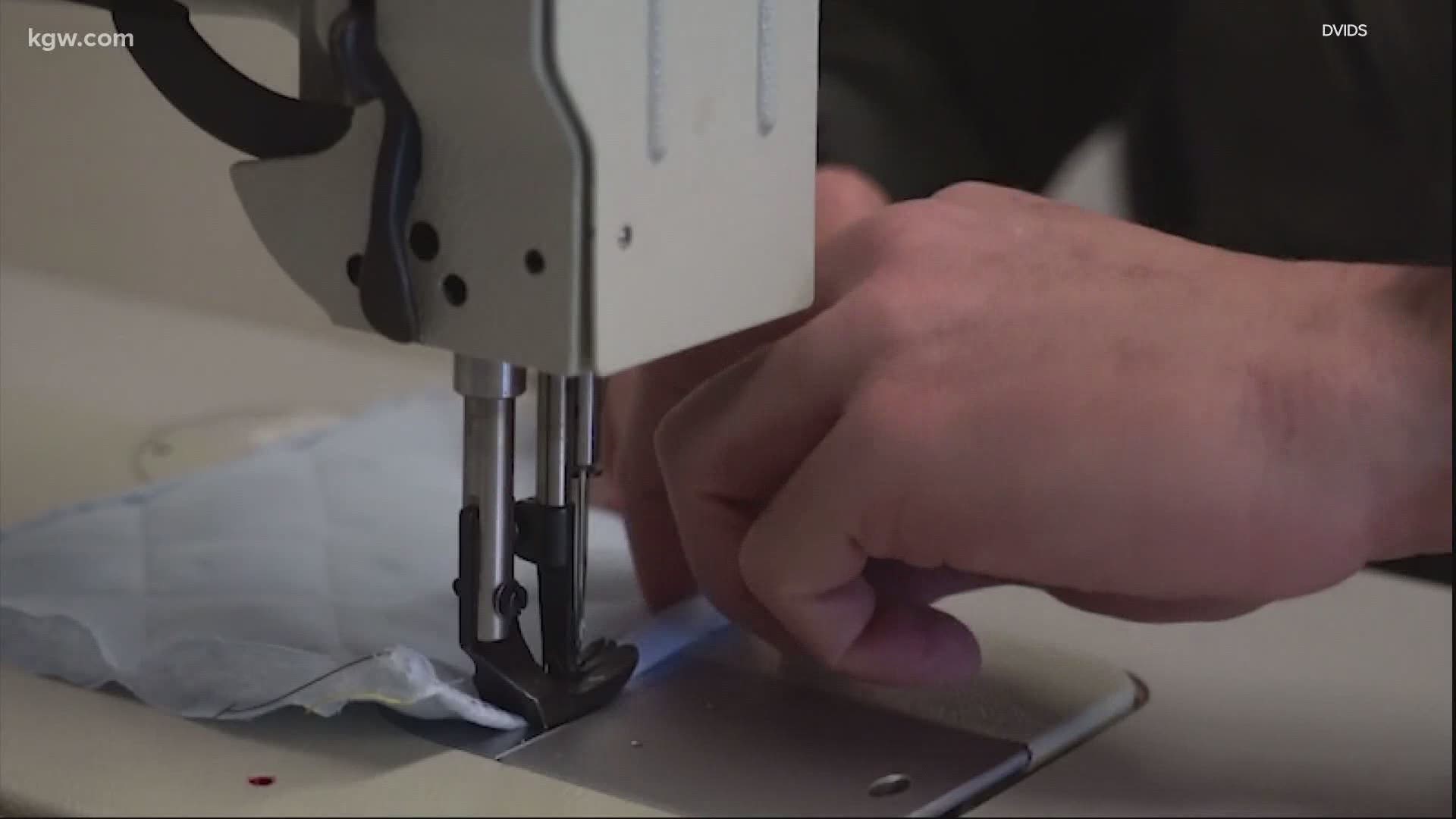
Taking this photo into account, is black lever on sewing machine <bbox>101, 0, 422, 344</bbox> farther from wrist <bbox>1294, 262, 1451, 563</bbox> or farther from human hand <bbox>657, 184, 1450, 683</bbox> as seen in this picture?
wrist <bbox>1294, 262, 1451, 563</bbox>

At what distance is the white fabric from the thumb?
0.54 feet

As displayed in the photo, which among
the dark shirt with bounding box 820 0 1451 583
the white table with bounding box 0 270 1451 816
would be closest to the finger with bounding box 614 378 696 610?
the white table with bounding box 0 270 1451 816

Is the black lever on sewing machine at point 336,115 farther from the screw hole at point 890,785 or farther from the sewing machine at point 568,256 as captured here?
the screw hole at point 890,785

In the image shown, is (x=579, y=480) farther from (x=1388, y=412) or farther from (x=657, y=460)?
(x=1388, y=412)

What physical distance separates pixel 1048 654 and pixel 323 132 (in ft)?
1.08

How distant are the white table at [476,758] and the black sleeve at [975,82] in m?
0.43

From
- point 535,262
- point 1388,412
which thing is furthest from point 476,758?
point 1388,412

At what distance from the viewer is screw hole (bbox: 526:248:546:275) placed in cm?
46

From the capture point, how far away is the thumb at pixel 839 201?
72cm

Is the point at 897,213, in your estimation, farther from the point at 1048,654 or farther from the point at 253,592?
the point at 253,592

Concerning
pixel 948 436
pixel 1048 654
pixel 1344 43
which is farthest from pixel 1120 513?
pixel 1344 43

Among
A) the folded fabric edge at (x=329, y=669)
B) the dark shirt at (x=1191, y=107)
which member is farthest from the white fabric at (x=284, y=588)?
the dark shirt at (x=1191, y=107)

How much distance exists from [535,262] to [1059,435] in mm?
162

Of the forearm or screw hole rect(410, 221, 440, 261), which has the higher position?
screw hole rect(410, 221, 440, 261)
